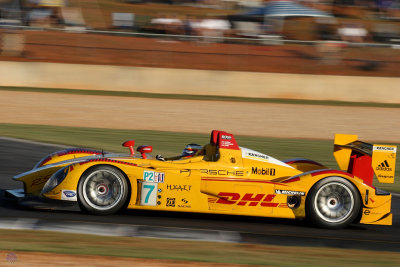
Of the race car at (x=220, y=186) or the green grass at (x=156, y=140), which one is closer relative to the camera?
the race car at (x=220, y=186)

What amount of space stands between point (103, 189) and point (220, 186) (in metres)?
1.46

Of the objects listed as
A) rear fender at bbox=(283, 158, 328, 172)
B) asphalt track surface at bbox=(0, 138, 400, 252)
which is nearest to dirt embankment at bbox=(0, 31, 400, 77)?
rear fender at bbox=(283, 158, 328, 172)

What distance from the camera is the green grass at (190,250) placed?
6.26 metres

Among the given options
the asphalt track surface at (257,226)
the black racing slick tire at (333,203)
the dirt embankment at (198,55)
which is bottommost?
the asphalt track surface at (257,226)

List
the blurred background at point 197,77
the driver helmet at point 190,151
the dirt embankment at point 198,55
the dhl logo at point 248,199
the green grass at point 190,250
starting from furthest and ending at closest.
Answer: the dirt embankment at point 198,55 → the blurred background at point 197,77 → the driver helmet at point 190,151 → the dhl logo at point 248,199 → the green grass at point 190,250

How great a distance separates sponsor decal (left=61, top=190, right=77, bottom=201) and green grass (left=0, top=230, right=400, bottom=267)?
0.74 metres

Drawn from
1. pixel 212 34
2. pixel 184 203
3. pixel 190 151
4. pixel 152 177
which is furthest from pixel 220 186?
pixel 212 34

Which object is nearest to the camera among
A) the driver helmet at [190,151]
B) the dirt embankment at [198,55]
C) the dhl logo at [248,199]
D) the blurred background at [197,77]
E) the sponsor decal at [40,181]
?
the dhl logo at [248,199]

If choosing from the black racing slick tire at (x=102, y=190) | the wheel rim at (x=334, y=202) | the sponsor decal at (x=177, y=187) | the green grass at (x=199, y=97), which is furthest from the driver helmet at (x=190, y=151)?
the green grass at (x=199, y=97)

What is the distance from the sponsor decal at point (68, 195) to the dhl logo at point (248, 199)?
1.81 meters

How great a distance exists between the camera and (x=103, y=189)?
7758 millimetres

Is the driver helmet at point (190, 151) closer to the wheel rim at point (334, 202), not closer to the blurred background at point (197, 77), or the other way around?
the blurred background at point (197, 77)

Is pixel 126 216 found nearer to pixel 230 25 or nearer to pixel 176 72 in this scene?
pixel 176 72

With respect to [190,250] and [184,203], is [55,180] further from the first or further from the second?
[190,250]
